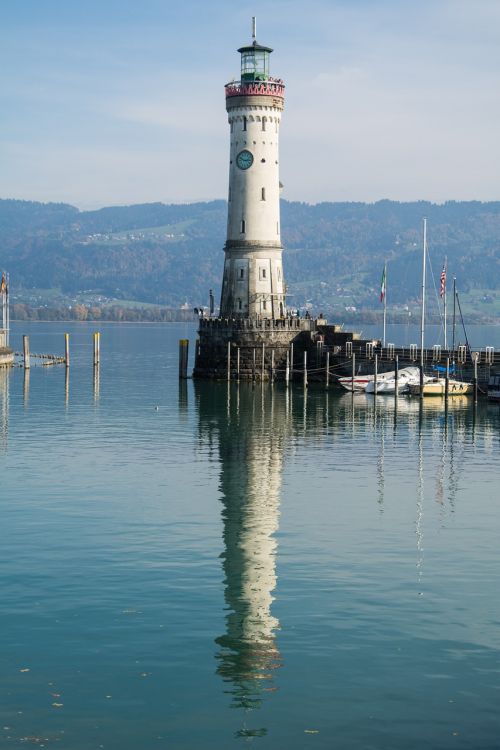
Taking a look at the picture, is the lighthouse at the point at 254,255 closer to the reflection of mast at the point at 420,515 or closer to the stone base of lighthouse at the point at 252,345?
the stone base of lighthouse at the point at 252,345

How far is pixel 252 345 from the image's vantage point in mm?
104125

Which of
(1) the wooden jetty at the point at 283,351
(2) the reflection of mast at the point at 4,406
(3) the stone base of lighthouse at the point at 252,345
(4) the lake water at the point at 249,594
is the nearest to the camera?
(4) the lake water at the point at 249,594

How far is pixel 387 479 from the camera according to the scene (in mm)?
51938

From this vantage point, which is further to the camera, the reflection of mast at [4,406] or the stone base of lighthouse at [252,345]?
the stone base of lighthouse at [252,345]

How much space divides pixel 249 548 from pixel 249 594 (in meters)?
5.43

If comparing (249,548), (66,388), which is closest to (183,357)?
(66,388)

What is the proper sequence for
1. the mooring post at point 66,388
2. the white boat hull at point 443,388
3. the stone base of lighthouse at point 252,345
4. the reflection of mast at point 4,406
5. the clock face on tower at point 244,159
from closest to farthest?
1. the reflection of mast at point 4,406
2. the mooring post at point 66,388
3. the white boat hull at point 443,388
4. the stone base of lighthouse at point 252,345
5. the clock face on tower at point 244,159

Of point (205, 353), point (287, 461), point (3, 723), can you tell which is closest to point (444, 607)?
point (3, 723)

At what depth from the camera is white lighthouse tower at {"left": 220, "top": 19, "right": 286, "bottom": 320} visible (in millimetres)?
104312

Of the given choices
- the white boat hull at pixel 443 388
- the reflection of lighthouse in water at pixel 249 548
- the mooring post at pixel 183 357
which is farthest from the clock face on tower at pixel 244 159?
the reflection of lighthouse in water at pixel 249 548

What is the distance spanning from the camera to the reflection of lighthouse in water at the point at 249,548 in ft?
Answer: 87.4

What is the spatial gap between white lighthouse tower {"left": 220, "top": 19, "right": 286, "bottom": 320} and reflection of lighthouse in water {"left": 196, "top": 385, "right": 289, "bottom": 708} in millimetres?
29671

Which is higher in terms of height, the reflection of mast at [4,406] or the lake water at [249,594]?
the reflection of mast at [4,406]

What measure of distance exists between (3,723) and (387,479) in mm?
30576
